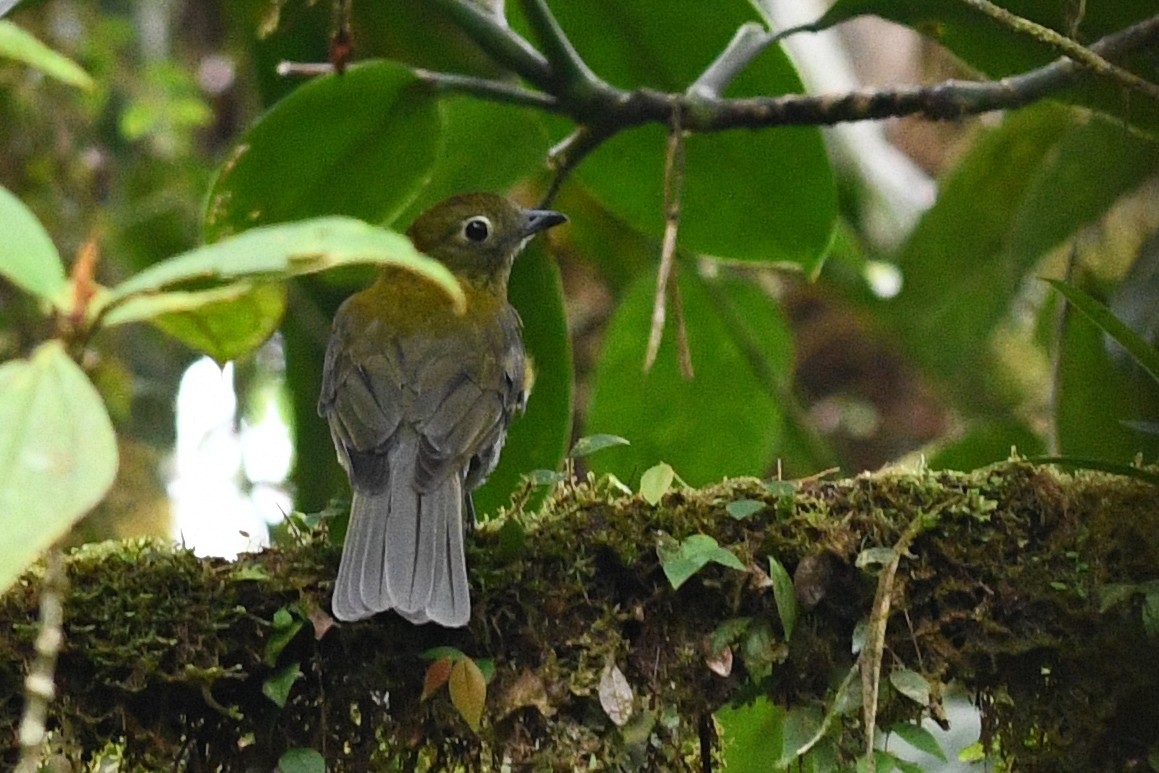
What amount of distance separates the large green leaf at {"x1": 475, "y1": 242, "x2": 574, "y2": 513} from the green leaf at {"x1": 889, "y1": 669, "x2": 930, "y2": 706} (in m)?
1.20

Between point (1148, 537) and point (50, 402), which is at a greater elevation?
point (50, 402)

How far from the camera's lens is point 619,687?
2371 mm

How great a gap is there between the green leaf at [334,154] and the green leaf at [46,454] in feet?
6.88

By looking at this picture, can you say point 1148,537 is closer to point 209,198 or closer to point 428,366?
point 428,366

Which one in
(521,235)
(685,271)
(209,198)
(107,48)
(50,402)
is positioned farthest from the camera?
(107,48)

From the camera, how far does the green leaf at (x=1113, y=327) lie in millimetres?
2373

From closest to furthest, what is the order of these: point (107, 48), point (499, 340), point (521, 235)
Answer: point (499, 340), point (521, 235), point (107, 48)

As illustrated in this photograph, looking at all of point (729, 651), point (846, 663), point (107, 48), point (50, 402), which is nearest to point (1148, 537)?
point (846, 663)

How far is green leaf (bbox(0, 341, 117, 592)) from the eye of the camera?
3.69 ft

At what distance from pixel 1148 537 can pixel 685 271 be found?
6.83 feet

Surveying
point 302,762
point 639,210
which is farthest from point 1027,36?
point 302,762

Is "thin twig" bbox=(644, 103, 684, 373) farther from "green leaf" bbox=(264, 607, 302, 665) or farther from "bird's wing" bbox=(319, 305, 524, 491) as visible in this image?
"green leaf" bbox=(264, 607, 302, 665)

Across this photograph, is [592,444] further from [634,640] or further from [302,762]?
[302,762]

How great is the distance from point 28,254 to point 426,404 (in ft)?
7.19
